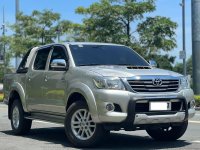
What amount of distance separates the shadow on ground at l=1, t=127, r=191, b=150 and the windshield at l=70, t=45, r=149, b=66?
143cm

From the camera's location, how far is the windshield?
30.8 feet

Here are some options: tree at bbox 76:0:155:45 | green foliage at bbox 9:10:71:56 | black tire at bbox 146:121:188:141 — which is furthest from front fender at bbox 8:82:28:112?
green foliage at bbox 9:10:71:56

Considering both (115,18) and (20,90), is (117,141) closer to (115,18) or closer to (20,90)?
(20,90)

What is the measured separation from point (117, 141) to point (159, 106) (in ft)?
5.36

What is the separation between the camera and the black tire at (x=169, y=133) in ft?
30.2

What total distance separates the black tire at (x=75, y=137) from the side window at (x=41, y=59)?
1.69 metres

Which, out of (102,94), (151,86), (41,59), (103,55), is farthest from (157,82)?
(41,59)

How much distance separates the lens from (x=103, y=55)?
9648 millimetres

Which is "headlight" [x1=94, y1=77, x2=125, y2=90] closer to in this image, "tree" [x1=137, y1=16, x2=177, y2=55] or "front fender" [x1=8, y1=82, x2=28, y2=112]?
"front fender" [x1=8, y1=82, x2=28, y2=112]

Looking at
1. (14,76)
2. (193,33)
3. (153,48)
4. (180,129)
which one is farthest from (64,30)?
(180,129)

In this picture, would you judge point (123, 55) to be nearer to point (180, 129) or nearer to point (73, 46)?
point (73, 46)

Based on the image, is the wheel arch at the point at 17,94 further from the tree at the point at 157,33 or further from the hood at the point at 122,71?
the tree at the point at 157,33

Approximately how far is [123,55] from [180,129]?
5.89ft

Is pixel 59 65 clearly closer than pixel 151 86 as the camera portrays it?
No
